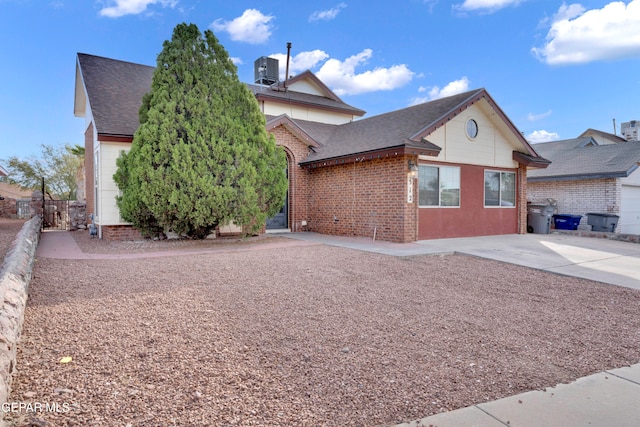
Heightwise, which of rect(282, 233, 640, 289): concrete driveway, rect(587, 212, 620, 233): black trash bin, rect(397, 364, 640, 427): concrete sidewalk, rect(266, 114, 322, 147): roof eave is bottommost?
rect(397, 364, 640, 427): concrete sidewalk

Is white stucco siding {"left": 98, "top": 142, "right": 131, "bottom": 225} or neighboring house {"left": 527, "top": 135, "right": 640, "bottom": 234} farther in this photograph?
neighboring house {"left": 527, "top": 135, "right": 640, "bottom": 234}

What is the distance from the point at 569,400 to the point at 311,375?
181cm

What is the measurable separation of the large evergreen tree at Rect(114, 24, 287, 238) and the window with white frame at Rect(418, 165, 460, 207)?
4113mm

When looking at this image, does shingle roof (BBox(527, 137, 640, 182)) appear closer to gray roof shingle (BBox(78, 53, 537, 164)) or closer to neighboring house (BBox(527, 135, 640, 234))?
neighboring house (BBox(527, 135, 640, 234))

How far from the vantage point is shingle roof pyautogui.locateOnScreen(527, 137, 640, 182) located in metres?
15.5

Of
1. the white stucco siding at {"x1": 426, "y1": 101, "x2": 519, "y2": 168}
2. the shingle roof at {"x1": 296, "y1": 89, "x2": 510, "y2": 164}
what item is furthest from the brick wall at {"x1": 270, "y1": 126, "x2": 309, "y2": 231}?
the white stucco siding at {"x1": 426, "y1": 101, "x2": 519, "y2": 168}

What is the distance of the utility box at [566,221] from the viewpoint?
15.3m

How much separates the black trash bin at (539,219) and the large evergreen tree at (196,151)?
9.93 metres

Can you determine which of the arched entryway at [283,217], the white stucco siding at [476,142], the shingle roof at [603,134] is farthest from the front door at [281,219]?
the shingle roof at [603,134]

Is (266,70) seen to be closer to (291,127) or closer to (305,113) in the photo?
(305,113)

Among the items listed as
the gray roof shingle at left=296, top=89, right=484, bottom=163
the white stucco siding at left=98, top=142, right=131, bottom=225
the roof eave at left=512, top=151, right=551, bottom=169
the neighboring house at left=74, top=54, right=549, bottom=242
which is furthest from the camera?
the roof eave at left=512, top=151, right=551, bottom=169

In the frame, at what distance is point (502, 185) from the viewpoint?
13203mm

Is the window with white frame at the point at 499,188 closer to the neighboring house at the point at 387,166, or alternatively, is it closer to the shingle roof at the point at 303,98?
the neighboring house at the point at 387,166

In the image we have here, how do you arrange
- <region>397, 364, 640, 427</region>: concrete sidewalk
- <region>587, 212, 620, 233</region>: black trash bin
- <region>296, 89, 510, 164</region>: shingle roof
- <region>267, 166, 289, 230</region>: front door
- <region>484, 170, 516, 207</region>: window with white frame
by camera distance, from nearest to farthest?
<region>397, 364, 640, 427</region>: concrete sidewalk → <region>296, 89, 510, 164</region>: shingle roof → <region>484, 170, 516, 207</region>: window with white frame → <region>267, 166, 289, 230</region>: front door → <region>587, 212, 620, 233</region>: black trash bin
